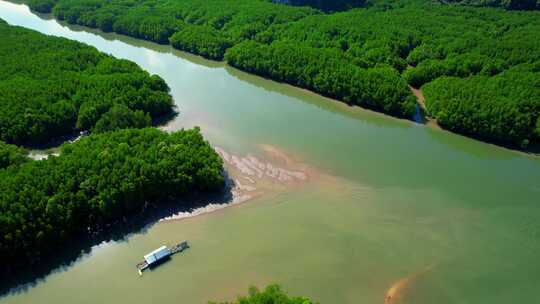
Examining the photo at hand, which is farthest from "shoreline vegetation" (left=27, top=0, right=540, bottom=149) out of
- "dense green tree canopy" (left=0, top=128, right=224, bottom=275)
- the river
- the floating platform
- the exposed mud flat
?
the floating platform

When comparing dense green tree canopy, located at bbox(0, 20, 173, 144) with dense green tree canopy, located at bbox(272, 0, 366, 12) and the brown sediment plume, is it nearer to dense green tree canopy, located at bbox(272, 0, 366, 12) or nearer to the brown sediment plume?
the brown sediment plume

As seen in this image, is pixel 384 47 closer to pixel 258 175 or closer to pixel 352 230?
pixel 258 175

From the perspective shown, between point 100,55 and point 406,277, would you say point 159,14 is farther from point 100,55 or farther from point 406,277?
point 406,277

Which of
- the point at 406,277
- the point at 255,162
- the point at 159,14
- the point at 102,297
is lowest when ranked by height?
the point at 102,297

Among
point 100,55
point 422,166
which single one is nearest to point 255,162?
point 422,166

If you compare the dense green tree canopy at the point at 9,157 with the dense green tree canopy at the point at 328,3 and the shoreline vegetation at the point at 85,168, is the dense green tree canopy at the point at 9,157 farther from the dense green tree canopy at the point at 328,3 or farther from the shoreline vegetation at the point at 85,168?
the dense green tree canopy at the point at 328,3

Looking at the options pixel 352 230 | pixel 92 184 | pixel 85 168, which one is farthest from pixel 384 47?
pixel 92 184

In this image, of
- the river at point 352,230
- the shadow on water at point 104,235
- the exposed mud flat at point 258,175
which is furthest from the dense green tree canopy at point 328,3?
the shadow on water at point 104,235
